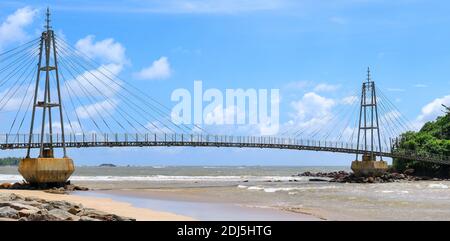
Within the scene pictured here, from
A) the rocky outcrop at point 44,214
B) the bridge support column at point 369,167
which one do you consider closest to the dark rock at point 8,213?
the rocky outcrop at point 44,214

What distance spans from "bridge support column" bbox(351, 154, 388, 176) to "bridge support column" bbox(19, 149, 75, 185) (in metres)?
46.9

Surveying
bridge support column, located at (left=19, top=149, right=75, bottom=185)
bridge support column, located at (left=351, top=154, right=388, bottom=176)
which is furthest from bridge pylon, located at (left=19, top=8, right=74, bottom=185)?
bridge support column, located at (left=351, top=154, right=388, bottom=176)

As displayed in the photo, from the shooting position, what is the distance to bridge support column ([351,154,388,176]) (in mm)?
78188

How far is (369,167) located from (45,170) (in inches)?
1932

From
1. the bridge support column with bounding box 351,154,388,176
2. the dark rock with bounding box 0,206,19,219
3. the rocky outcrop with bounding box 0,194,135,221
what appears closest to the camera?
the rocky outcrop with bounding box 0,194,135,221

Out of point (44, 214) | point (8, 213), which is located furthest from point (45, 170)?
point (44, 214)

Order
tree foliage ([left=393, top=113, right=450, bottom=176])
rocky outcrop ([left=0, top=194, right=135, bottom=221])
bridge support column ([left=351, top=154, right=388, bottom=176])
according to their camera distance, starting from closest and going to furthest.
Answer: rocky outcrop ([left=0, top=194, right=135, bottom=221]) → bridge support column ([left=351, top=154, right=388, bottom=176]) → tree foliage ([left=393, top=113, right=450, bottom=176])

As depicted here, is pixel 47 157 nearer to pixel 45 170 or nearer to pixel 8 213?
pixel 45 170

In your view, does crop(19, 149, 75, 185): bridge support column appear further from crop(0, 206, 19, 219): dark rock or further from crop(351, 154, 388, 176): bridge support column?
crop(351, 154, 388, 176): bridge support column

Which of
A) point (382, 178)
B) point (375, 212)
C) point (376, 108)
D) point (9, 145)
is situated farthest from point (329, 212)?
point (376, 108)

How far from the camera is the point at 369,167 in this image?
78.5 metres
